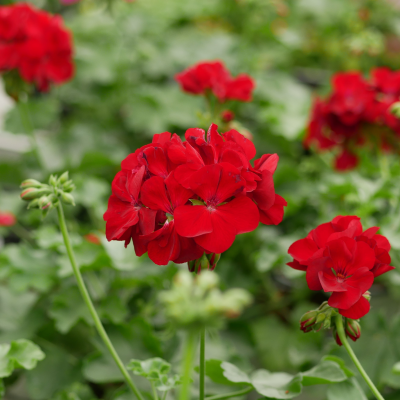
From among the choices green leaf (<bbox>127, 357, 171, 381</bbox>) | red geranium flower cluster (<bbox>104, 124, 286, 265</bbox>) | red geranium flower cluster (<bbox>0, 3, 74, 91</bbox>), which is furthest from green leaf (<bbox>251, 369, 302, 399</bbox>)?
red geranium flower cluster (<bbox>0, 3, 74, 91</bbox>)

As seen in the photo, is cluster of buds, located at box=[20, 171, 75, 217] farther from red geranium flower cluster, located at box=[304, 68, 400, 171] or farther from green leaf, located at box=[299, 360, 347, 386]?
red geranium flower cluster, located at box=[304, 68, 400, 171]

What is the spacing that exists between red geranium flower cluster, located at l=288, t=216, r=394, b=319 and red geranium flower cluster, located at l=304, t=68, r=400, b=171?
0.64 meters

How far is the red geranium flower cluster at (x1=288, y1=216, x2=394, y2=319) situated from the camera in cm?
52

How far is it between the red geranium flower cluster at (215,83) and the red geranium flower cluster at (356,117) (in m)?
0.31

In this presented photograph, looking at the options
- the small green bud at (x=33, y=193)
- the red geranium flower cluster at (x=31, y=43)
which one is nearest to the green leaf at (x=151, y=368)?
the small green bud at (x=33, y=193)

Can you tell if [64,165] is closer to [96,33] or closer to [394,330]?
[96,33]

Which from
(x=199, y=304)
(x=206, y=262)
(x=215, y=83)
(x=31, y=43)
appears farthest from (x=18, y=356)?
(x=31, y=43)

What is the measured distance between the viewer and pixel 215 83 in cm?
96

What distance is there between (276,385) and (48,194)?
454 millimetres

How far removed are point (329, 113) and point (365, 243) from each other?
728 millimetres

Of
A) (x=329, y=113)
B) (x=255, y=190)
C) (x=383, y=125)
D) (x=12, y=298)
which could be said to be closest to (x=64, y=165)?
(x=12, y=298)

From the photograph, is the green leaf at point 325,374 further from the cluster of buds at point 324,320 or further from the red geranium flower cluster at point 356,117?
the red geranium flower cluster at point 356,117

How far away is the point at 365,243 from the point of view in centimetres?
53

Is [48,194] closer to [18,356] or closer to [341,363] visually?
[18,356]
